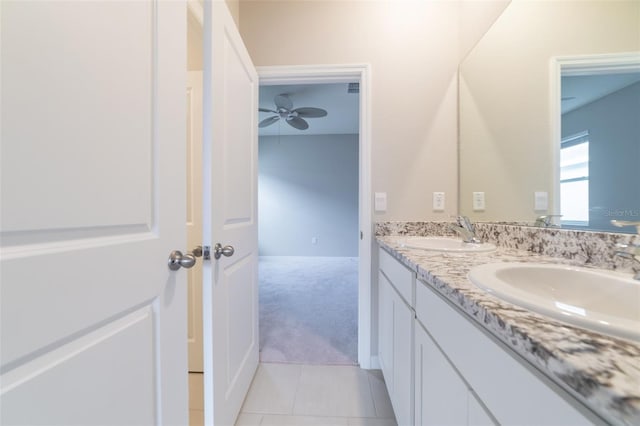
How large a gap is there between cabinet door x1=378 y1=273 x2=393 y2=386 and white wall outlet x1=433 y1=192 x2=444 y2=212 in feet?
1.96

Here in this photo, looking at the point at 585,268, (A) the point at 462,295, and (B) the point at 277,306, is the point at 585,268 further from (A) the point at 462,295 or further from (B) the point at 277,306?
(B) the point at 277,306

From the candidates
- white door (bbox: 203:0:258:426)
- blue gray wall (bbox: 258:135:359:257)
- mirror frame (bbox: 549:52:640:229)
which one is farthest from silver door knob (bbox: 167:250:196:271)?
blue gray wall (bbox: 258:135:359:257)

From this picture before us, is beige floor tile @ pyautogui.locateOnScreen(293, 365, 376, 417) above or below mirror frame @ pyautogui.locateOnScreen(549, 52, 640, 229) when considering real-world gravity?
below

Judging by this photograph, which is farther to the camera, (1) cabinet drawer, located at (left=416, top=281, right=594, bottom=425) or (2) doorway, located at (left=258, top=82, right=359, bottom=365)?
(2) doorway, located at (left=258, top=82, right=359, bottom=365)

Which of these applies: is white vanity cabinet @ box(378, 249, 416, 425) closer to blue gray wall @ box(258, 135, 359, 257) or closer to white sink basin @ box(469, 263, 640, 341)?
white sink basin @ box(469, 263, 640, 341)

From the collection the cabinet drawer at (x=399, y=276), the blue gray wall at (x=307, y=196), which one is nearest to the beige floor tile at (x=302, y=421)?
the cabinet drawer at (x=399, y=276)

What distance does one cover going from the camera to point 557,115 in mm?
899

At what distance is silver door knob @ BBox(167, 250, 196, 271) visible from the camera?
2.21ft

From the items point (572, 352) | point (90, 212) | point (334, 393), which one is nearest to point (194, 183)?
point (90, 212)

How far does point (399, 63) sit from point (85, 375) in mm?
1962

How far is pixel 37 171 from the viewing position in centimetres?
39

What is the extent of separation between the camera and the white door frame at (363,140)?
59.6 inches

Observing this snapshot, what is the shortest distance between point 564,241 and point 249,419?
1.56m

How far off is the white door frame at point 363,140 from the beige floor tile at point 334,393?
153 mm
